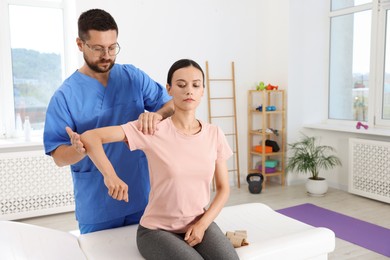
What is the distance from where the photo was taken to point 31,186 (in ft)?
11.2

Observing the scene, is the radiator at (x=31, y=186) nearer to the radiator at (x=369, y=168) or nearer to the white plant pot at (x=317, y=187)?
the white plant pot at (x=317, y=187)

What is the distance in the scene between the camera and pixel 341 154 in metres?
4.35

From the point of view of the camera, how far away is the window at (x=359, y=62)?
393 cm

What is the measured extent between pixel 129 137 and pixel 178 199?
31cm

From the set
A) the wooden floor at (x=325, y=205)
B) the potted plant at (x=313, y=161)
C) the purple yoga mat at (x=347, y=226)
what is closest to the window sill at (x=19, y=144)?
the wooden floor at (x=325, y=205)

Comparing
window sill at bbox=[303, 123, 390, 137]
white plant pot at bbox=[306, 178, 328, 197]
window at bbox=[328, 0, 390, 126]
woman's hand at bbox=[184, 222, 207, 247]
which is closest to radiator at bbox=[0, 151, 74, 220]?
woman's hand at bbox=[184, 222, 207, 247]

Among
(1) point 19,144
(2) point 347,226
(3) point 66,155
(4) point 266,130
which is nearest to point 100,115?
(3) point 66,155

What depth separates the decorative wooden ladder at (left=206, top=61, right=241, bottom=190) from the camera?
4379 millimetres

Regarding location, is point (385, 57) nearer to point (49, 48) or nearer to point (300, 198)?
point (300, 198)

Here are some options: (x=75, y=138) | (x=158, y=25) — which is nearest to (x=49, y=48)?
(x=158, y=25)

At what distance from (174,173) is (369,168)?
3118 millimetres

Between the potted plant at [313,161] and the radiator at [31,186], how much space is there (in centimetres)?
248

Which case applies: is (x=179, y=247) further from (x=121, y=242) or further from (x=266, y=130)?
(x=266, y=130)

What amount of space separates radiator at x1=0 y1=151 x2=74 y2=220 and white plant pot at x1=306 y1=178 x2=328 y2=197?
8.36ft
